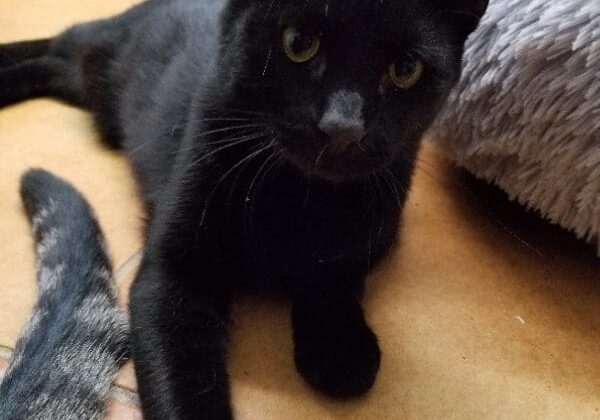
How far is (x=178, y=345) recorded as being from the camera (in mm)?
828

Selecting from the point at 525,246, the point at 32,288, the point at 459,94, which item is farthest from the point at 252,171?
the point at 525,246

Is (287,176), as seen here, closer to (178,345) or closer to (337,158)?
(337,158)

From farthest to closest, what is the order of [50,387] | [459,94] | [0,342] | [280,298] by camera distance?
[459,94] < [280,298] < [0,342] < [50,387]

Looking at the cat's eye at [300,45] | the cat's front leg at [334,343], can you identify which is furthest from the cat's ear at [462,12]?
the cat's front leg at [334,343]

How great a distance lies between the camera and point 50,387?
758mm

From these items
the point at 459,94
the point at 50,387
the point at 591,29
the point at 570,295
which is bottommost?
the point at 570,295

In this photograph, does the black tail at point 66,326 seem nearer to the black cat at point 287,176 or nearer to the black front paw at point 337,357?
the black cat at point 287,176

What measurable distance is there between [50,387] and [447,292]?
23.5 inches

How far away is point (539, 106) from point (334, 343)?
0.48 metres

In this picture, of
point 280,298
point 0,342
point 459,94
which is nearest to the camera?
point 0,342

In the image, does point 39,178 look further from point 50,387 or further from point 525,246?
point 525,246

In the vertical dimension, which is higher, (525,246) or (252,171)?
(252,171)

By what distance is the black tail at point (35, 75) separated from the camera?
1319 millimetres

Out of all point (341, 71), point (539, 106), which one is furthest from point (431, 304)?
point (341, 71)
